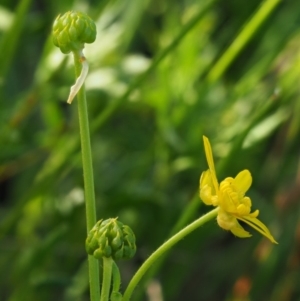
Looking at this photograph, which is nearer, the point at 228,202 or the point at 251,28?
the point at 228,202

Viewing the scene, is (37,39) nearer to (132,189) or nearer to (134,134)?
(134,134)

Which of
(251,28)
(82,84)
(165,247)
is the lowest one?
(165,247)

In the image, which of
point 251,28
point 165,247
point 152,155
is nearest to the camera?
point 165,247

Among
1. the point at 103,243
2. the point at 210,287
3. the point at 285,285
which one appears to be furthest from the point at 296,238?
the point at 103,243

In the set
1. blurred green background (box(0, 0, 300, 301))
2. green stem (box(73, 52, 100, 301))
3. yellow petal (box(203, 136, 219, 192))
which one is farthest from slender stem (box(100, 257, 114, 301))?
blurred green background (box(0, 0, 300, 301))

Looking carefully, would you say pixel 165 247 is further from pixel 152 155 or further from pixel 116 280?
pixel 152 155

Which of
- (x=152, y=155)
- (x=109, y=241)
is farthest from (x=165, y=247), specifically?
(x=152, y=155)

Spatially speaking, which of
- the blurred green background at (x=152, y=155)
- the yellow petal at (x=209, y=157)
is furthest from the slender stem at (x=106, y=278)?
the blurred green background at (x=152, y=155)
